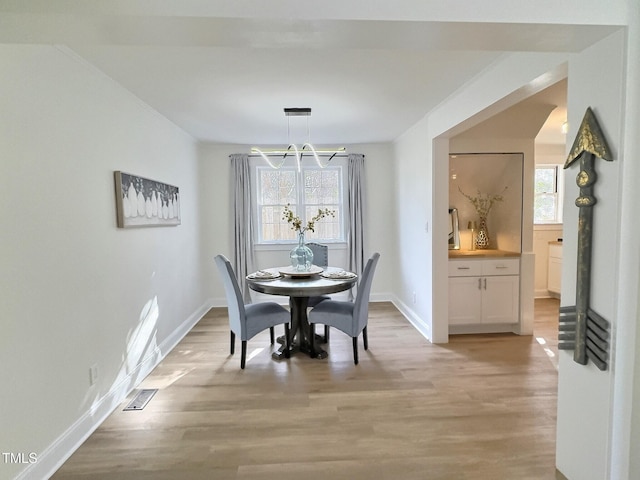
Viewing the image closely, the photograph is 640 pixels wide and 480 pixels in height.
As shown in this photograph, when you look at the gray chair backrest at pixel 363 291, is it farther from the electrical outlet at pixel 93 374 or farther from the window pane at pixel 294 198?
the window pane at pixel 294 198

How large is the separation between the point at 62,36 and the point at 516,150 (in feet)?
13.5

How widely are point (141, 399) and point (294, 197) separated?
3464mm

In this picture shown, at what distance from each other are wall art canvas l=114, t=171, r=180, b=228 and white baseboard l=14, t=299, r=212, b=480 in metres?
1.24

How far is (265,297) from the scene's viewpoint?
5.54 m

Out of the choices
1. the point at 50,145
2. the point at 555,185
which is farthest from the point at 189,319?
the point at 555,185

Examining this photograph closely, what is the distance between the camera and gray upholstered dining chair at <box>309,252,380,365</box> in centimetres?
323

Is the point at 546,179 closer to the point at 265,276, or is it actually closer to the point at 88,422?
the point at 265,276

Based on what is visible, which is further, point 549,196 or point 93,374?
point 549,196

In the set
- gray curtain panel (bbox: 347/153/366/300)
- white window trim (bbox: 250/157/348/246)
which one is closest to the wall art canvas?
white window trim (bbox: 250/157/348/246)

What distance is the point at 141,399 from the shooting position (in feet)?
8.79

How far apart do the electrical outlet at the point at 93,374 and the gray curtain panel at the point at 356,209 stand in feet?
11.6

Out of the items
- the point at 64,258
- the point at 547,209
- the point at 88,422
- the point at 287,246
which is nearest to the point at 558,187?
the point at 547,209

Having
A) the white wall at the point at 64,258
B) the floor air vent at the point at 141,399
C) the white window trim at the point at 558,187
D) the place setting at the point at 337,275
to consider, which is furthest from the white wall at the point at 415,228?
the white wall at the point at 64,258

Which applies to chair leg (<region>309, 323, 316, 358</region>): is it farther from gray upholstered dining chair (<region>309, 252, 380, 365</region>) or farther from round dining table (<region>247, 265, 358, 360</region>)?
gray upholstered dining chair (<region>309, 252, 380, 365</region>)
